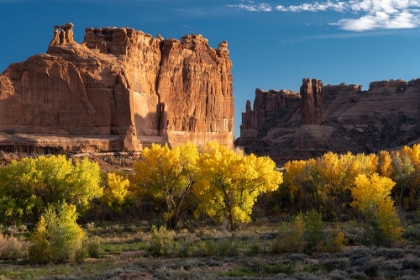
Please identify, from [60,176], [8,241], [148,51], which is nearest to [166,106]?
[148,51]

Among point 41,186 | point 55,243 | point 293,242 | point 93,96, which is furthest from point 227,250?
point 93,96

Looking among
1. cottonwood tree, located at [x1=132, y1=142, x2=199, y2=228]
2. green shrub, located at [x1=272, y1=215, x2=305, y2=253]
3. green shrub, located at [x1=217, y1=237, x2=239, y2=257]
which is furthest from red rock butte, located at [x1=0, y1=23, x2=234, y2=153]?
green shrub, located at [x1=272, y1=215, x2=305, y2=253]

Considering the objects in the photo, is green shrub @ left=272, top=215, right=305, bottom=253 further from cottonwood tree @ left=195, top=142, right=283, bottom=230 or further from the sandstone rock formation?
the sandstone rock formation

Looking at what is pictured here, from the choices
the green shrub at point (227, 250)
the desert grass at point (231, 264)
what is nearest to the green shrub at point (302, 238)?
the desert grass at point (231, 264)

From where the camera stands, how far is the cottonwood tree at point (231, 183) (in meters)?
29.1

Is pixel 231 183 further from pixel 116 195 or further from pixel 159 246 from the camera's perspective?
pixel 116 195

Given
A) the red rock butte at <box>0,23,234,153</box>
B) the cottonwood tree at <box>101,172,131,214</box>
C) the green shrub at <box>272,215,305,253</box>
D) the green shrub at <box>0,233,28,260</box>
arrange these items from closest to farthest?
the green shrub at <box>272,215,305,253</box>, the green shrub at <box>0,233,28,260</box>, the cottonwood tree at <box>101,172,131,214</box>, the red rock butte at <box>0,23,234,153</box>

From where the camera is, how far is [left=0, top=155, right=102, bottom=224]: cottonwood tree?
2845 cm

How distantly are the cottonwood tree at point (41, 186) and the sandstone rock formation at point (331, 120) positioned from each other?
259 feet

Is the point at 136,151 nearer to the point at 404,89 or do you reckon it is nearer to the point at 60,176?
the point at 60,176

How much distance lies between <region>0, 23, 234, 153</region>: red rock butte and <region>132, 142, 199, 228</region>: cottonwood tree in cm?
2966

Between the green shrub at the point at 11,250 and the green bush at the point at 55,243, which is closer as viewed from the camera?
the green bush at the point at 55,243

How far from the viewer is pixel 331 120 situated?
134625 mm

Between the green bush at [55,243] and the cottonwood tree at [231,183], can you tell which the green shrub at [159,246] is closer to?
the green bush at [55,243]
